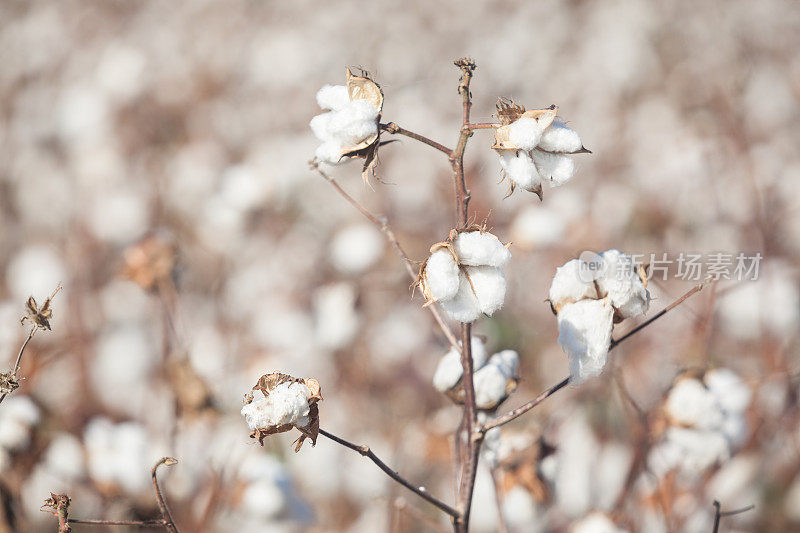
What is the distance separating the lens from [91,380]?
222cm

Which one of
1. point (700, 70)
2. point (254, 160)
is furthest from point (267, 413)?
point (700, 70)

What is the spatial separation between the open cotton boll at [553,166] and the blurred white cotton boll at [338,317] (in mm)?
1255

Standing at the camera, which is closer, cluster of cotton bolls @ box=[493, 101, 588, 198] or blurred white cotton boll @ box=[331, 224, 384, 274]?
cluster of cotton bolls @ box=[493, 101, 588, 198]

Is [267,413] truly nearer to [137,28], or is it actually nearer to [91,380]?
[91,380]

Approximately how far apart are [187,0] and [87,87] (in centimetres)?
219

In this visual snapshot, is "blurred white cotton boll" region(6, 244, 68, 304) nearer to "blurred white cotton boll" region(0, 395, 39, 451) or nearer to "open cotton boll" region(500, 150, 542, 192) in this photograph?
"blurred white cotton boll" region(0, 395, 39, 451)

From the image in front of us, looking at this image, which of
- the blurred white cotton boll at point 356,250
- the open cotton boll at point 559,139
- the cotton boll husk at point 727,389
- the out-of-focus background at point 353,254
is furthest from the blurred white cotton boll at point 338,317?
the open cotton boll at point 559,139

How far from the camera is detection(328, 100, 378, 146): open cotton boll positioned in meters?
0.76

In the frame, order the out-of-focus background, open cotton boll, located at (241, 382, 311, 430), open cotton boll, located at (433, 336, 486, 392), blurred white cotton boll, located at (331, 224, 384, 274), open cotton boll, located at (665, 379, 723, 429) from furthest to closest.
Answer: blurred white cotton boll, located at (331, 224, 384, 274) → the out-of-focus background → open cotton boll, located at (665, 379, 723, 429) → open cotton boll, located at (433, 336, 486, 392) → open cotton boll, located at (241, 382, 311, 430)

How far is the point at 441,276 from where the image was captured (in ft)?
2.34

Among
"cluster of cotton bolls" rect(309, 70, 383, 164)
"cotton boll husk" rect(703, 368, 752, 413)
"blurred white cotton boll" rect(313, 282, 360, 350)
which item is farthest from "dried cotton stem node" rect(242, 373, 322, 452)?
"blurred white cotton boll" rect(313, 282, 360, 350)

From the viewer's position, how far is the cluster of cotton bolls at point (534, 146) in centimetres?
74

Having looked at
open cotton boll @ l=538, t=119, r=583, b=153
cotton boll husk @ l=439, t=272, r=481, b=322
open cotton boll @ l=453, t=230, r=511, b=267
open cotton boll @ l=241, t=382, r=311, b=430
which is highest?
Answer: open cotton boll @ l=538, t=119, r=583, b=153

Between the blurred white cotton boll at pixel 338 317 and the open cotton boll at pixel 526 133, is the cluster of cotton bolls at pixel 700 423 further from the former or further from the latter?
the blurred white cotton boll at pixel 338 317
